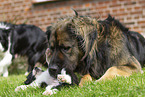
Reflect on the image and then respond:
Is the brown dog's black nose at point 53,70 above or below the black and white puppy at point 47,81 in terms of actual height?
above

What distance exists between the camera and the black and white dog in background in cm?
513

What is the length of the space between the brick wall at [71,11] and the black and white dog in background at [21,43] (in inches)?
50.1

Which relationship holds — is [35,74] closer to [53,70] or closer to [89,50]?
[53,70]

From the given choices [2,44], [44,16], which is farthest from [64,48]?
[44,16]

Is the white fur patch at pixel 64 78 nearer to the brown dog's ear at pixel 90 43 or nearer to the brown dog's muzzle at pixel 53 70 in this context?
the brown dog's muzzle at pixel 53 70

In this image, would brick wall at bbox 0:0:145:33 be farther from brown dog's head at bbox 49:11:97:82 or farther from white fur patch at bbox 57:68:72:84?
white fur patch at bbox 57:68:72:84

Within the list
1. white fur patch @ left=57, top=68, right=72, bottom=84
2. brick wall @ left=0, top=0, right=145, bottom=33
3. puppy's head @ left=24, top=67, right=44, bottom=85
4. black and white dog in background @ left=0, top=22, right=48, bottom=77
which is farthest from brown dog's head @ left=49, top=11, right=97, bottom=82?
brick wall @ left=0, top=0, right=145, bottom=33

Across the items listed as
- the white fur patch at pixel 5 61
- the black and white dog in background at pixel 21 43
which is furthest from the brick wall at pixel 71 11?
the white fur patch at pixel 5 61

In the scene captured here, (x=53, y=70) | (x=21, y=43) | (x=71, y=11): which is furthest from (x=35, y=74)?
(x=71, y=11)

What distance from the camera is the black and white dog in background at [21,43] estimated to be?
5133 millimetres

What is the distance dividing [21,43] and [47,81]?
9.71 ft

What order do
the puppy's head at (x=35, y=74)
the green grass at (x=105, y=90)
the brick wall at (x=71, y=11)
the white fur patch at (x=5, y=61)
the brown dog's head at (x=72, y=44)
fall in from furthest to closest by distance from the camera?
the brick wall at (x=71, y=11) < the white fur patch at (x=5, y=61) < the puppy's head at (x=35, y=74) < the brown dog's head at (x=72, y=44) < the green grass at (x=105, y=90)

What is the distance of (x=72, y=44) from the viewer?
2.85m

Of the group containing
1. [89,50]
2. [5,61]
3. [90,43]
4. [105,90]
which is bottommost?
[5,61]
